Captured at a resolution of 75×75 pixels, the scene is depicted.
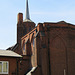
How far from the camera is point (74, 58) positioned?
38.7 m

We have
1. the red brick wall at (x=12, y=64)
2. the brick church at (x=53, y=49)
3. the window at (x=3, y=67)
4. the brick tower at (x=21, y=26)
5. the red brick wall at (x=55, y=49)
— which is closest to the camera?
the window at (x=3, y=67)

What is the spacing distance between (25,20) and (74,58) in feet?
81.0

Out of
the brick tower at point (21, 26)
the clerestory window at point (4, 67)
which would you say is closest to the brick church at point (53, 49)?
the clerestory window at point (4, 67)

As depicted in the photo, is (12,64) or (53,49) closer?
(12,64)

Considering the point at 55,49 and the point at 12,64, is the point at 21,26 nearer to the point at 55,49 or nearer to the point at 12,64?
the point at 55,49

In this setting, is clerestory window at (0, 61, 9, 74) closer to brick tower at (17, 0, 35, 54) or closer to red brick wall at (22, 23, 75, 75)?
red brick wall at (22, 23, 75, 75)

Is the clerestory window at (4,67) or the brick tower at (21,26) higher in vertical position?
the brick tower at (21,26)

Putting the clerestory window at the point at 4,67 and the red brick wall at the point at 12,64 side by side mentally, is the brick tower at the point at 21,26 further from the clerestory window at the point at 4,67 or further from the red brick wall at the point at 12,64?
the clerestory window at the point at 4,67

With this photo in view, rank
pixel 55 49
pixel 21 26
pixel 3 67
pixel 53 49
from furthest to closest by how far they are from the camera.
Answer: pixel 21 26, pixel 55 49, pixel 53 49, pixel 3 67

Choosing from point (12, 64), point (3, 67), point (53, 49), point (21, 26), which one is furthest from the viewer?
point (21, 26)

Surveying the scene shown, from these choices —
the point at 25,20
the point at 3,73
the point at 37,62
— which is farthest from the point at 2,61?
the point at 25,20

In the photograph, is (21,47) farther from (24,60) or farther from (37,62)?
(37,62)

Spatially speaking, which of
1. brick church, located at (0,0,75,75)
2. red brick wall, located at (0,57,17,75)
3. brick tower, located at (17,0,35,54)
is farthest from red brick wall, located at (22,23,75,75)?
brick tower, located at (17,0,35,54)

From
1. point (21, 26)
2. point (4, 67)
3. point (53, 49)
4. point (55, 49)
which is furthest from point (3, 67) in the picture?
point (21, 26)
